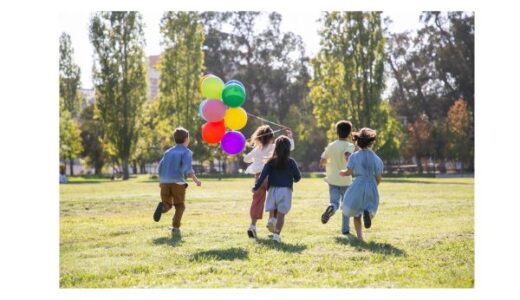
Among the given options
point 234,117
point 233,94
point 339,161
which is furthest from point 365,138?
point 234,117

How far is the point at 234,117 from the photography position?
9.40 metres

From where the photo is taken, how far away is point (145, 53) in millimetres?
35031

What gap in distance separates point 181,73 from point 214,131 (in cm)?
2662

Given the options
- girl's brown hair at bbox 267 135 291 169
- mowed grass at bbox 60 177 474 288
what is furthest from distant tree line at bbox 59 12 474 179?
girl's brown hair at bbox 267 135 291 169

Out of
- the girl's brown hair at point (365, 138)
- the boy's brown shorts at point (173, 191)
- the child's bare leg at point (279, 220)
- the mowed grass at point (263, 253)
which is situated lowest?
the mowed grass at point (263, 253)

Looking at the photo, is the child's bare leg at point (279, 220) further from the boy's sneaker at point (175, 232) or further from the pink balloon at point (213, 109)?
the pink balloon at point (213, 109)

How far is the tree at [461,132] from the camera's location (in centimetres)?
3475

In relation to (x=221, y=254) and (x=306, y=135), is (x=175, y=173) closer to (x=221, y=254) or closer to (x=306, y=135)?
(x=221, y=254)

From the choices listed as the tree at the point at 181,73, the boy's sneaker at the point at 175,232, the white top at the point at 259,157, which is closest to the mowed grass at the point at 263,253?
the boy's sneaker at the point at 175,232

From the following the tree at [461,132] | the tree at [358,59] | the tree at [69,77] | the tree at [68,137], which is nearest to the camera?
the tree at [358,59]

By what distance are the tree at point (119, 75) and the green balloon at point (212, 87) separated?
2544 centimetres

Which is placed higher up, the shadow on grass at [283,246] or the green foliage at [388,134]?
the green foliage at [388,134]

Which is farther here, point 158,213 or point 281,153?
point 158,213
